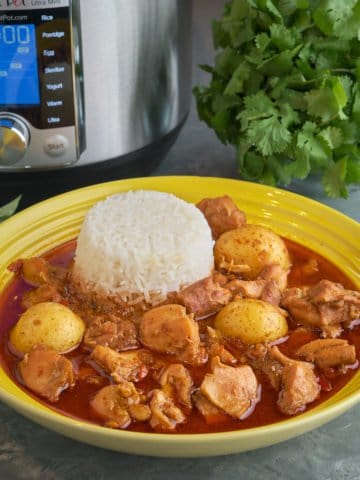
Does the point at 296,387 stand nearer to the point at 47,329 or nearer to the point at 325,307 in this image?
the point at 325,307

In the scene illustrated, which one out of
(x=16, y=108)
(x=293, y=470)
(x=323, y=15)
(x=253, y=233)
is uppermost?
(x=323, y=15)

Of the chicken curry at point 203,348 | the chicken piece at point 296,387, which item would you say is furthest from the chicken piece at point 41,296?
the chicken piece at point 296,387

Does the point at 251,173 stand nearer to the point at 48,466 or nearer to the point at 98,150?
the point at 98,150

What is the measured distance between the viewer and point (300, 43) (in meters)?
1.20

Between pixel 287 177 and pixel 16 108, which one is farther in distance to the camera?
pixel 287 177

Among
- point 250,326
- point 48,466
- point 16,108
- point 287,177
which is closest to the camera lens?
point 48,466

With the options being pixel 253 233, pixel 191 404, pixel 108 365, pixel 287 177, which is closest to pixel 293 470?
pixel 191 404

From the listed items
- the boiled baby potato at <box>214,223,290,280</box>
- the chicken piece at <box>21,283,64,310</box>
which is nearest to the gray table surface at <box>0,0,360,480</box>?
the chicken piece at <box>21,283,64,310</box>

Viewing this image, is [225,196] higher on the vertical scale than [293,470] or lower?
higher

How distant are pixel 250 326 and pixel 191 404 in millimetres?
157

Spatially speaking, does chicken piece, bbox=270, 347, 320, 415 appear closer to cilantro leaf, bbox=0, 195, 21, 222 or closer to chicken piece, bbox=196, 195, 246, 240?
chicken piece, bbox=196, 195, 246, 240

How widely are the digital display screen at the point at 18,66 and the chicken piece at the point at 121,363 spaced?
42 cm

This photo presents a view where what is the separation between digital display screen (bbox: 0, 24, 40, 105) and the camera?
1.06 metres

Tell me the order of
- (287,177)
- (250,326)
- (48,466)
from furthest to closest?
1. (287,177)
2. (250,326)
3. (48,466)
